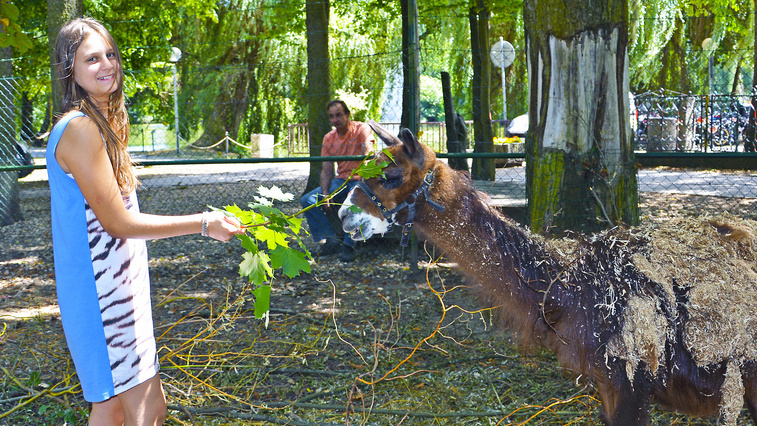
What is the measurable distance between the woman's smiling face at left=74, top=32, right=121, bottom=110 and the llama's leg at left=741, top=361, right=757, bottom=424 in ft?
9.21

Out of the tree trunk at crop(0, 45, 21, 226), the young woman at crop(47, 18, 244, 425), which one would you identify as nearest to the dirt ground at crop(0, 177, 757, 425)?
the young woman at crop(47, 18, 244, 425)

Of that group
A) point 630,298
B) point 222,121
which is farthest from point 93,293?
point 222,121

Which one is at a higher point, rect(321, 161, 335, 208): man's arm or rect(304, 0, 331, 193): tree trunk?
rect(304, 0, 331, 193): tree trunk

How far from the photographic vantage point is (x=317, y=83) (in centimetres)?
884

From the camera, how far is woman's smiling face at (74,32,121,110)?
6.84 ft

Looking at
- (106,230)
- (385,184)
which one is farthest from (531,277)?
(106,230)

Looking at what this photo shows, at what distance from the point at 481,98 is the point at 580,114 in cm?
773

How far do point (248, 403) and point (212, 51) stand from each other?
679 inches

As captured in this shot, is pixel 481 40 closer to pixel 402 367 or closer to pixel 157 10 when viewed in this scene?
pixel 157 10

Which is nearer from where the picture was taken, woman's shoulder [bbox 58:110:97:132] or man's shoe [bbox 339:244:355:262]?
woman's shoulder [bbox 58:110:97:132]

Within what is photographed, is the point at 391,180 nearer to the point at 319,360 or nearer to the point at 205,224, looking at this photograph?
the point at 205,224

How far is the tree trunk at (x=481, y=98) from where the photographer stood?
10.5 m

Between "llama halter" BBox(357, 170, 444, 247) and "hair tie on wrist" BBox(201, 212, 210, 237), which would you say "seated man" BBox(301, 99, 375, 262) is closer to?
"llama halter" BBox(357, 170, 444, 247)

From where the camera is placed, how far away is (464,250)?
10.2 ft
